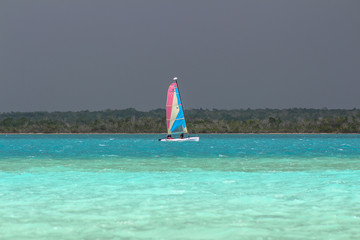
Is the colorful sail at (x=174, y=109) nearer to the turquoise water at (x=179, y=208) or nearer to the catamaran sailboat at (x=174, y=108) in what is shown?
the catamaran sailboat at (x=174, y=108)

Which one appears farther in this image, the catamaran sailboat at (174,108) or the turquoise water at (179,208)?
the catamaran sailboat at (174,108)

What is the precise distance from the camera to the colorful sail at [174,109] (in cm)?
8669

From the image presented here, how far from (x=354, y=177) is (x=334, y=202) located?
1077 centimetres

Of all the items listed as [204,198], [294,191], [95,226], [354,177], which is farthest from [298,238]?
[354,177]

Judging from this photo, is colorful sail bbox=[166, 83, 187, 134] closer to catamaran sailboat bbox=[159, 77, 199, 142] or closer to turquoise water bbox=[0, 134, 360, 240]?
catamaran sailboat bbox=[159, 77, 199, 142]

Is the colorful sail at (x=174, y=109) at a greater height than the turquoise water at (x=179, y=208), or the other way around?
the colorful sail at (x=174, y=109)

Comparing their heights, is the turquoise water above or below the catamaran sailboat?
below

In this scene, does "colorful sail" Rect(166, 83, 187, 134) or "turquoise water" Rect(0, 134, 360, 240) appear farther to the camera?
"colorful sail" Rect(166, 83, 187, 134)

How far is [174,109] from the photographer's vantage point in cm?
8781

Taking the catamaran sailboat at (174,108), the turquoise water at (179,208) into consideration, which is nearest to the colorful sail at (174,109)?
the catamaran sailboat at (174,108)

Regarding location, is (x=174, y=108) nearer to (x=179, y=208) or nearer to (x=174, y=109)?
(x=174, y=109)

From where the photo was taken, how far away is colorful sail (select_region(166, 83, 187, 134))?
86688 millimetres

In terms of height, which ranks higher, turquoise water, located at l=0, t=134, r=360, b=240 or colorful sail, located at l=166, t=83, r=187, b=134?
colorful sail, located at l=166, t=83, r=187, b=134

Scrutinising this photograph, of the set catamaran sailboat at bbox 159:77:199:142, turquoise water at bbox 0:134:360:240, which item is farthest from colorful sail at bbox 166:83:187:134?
turquoise water at bbox 0:134:360:240
